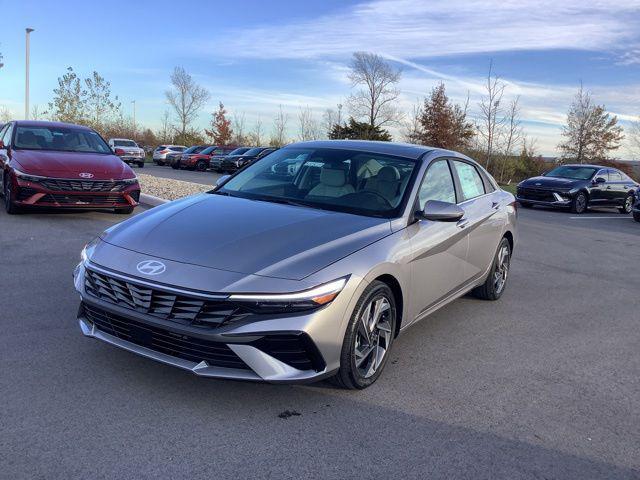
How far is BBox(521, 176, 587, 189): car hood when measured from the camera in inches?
679

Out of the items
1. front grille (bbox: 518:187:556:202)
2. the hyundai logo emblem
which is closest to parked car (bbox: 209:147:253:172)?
front grille (bbox: 518:187:556:202)

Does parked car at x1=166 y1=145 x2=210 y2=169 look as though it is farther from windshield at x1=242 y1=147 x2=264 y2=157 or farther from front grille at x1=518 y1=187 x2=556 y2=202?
front grille at x1=518 y1=187 x2=556 y2=202

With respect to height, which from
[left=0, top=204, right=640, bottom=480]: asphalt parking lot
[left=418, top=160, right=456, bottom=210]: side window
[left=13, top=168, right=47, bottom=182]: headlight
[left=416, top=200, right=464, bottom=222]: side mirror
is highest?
[left=418, top=160, right=456, bottom=210]: side window

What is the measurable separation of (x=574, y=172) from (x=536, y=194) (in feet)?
6.03

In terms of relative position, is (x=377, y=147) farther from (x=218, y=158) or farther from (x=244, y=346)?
(x=218, y=158)

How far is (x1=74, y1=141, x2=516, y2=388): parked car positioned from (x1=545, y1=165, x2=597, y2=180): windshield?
1486 cm

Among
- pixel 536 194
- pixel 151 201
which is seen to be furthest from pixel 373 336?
pixel 536 194

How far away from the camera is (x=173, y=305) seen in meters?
3.07

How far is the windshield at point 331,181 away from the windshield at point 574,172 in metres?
15.3

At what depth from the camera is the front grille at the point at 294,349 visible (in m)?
3.03

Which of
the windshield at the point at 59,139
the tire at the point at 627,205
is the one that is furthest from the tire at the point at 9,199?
the tire at the point at 627,205

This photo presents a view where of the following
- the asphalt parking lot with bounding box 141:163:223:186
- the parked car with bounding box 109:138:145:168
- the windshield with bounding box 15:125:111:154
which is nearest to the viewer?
the windshield with bounding box 15:125:111:154

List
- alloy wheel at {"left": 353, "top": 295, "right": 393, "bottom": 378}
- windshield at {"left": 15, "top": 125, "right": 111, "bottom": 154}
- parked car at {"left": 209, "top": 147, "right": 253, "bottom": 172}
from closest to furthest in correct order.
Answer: alloy wheel at {"left": 353, "top": 295, "right": 393, "bottom": 378}
windshield at {"left": 15, "top": 125, "right": 111, "bottom": 154}
parked car at {"left": 209, "top": 147, "right": 253, "bottom": 172}

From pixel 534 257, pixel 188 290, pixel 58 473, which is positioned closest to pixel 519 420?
pixel 188 290
